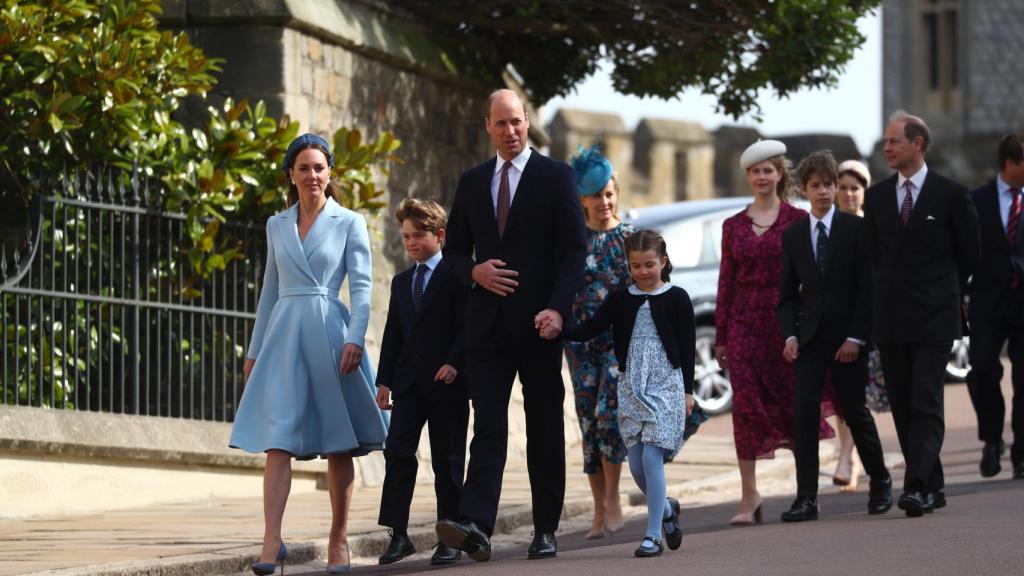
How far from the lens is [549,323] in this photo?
8.42 m

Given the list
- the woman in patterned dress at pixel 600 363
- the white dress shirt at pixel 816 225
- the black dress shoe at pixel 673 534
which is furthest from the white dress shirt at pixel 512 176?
the white dress shirt at pixel 816 225

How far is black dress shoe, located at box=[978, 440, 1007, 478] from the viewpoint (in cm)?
1152

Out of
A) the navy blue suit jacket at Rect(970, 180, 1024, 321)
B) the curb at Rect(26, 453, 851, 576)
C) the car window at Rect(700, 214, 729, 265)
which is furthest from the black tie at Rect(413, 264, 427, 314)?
the car window at Rect(700, 214, 729, 265)

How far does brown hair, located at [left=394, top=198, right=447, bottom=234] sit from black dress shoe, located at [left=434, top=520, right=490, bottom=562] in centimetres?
142

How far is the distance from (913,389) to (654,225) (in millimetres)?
8007

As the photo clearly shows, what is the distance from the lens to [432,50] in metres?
15.0

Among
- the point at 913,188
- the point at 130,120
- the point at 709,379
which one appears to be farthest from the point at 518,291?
the point at 709,379

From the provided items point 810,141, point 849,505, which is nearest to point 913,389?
point 849,505

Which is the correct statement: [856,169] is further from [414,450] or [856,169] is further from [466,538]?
[466,538]

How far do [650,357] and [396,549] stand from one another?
1.34 m

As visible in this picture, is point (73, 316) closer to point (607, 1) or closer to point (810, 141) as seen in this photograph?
point (607, 1)

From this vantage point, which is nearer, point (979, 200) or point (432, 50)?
point (979, 200)

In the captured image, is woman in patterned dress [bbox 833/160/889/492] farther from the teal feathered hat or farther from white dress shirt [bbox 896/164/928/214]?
the teal feathered hat

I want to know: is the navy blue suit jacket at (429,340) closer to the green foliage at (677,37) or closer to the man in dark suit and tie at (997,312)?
the man in dark suit and tie at (997,312)
